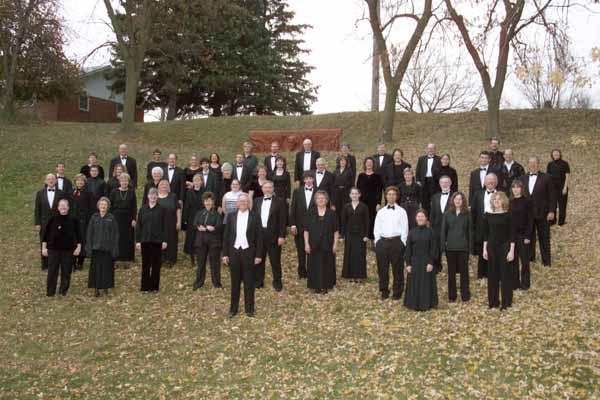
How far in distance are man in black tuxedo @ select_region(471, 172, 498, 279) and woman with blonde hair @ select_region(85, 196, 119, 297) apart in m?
6.13

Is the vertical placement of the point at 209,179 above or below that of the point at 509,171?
below

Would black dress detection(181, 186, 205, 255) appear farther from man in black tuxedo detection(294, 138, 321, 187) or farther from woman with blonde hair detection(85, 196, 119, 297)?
man in black tuxedo detection(294, 138, 321, 187)

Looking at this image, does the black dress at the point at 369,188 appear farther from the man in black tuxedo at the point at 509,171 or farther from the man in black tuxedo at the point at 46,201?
the man in black tuxedo at the point at 46,201

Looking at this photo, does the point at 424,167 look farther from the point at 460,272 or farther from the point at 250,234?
the point at 250,234

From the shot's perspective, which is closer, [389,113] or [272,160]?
[272,160]

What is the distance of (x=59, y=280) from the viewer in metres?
11.8

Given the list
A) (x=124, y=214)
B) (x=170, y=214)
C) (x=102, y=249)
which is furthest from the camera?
(x=124, y=214)

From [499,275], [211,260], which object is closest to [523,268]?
[499,275]

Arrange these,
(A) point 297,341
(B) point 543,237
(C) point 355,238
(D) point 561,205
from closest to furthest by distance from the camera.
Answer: (A) point 297,341 → (C) point 355,238 → (B) point 543,237 → (D) point 561,205

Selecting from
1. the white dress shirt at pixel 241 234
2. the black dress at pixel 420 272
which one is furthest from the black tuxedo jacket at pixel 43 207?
the black dress at pixel 420 272

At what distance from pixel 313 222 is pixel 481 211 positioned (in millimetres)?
2859

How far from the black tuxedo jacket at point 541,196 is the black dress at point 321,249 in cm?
383

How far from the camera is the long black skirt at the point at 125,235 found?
39.0ft

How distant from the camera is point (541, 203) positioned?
1134 centimetres
